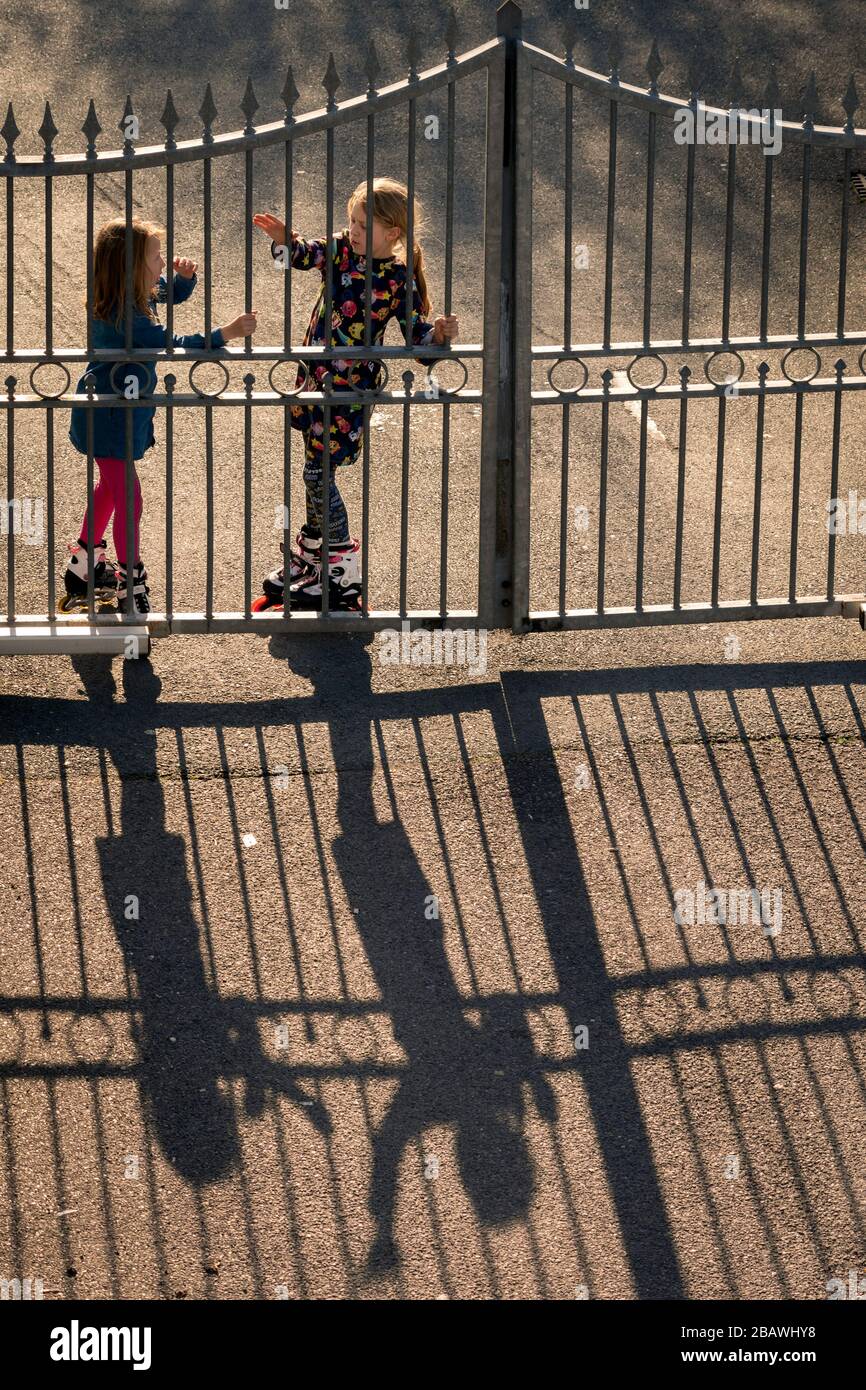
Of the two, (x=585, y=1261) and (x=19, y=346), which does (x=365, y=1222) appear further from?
(x=19, y=346)

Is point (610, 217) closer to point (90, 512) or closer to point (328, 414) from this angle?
point (328, 414)

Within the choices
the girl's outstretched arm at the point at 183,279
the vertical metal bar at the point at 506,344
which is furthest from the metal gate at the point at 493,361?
the girl's outstretched arm at the point at 183,279

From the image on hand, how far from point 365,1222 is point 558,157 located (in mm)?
7649

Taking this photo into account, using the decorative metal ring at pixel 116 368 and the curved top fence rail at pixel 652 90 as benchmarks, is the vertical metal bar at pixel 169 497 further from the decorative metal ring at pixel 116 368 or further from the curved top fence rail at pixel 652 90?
the curved top fence rail at pixel 652 90

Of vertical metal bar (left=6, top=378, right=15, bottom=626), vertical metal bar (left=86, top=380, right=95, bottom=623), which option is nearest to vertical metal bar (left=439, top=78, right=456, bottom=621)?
vertical metal bar (left=86, top=380, right=95, bottom=623)

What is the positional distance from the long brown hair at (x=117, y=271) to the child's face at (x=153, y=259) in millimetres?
11

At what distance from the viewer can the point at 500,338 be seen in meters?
7.39

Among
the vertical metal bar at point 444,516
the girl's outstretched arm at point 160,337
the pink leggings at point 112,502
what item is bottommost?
the vertical metal bar at point 444,516

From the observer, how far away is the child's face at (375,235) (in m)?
7.38

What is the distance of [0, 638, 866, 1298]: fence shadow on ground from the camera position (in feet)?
18.3

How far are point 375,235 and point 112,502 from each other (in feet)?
4.39

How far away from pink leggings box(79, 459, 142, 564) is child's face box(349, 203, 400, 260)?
3.63 feet

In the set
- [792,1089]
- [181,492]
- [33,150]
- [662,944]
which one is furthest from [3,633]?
[33,150]

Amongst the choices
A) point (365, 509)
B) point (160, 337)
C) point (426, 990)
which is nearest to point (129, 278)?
point (160, 337)
